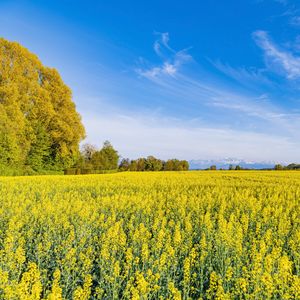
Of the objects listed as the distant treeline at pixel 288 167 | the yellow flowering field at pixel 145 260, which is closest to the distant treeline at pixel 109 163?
the distant treeline at pixel 288 167

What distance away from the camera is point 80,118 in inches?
1719

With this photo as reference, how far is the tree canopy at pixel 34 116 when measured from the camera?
34.8m

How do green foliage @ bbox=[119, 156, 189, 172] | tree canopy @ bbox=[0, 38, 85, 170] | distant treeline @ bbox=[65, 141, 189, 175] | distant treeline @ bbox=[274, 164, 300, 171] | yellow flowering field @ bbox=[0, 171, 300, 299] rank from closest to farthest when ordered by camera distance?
yellow flowering field @ bbox=[0, 171, 300, 299]
tree canopy @ bbox=[0, 38, 85, 170]
distant treeline @ bbox=[65, 141, 189, 175]
distant treeline @ bbox=[274, 164, 300, 171]
green foliage @ bbox=[119, 156, 189, 172]

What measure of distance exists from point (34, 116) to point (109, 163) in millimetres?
20632

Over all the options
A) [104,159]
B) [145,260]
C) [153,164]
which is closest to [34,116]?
[104,159]

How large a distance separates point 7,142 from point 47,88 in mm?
10845

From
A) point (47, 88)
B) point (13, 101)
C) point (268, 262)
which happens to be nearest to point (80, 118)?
point (47, 88)

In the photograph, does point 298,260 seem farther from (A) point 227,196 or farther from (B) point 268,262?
(A) point 227,196

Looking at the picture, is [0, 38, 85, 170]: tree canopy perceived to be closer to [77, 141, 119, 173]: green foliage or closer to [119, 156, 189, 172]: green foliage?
[77, 141, 119, 173]: green foliage

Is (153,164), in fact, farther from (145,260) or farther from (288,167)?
(145,260)

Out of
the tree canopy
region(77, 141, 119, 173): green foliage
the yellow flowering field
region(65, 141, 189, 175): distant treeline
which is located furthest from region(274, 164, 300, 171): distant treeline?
the yellow flowering field

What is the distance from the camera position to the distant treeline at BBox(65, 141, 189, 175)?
4839 cm

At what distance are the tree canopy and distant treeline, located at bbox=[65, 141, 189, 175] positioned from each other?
4.57 metres

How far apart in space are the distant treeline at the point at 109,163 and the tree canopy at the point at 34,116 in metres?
4.57
